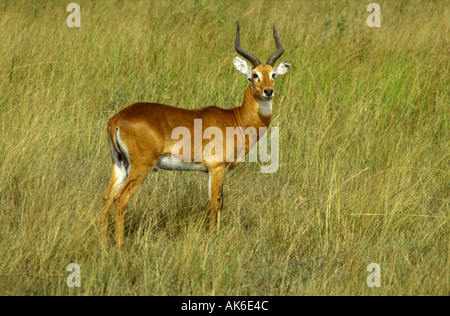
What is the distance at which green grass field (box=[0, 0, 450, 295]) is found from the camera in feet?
15.0

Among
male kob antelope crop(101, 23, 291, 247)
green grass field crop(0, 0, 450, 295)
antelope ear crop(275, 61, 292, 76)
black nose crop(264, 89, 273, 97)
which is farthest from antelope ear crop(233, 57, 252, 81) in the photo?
green grass field crop(0, 0, 450, 295)

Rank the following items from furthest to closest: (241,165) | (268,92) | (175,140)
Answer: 1. (241,165)
2. (268,92)
3. (175,140)

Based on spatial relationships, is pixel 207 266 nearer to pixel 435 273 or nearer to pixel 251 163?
pixel 435 273

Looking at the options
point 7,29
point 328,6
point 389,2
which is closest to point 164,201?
point 7,29

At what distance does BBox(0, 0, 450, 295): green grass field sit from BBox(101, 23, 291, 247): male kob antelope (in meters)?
0.26

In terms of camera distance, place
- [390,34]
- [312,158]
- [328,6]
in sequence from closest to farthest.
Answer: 1. [312,158]
2. [390,34]
3. [328,6]

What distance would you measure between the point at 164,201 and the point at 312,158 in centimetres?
160

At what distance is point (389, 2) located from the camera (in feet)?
38.4

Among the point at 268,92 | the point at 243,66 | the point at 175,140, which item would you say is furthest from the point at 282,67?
the point at 175,140

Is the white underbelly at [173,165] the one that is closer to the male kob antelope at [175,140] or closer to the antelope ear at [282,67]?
the male kob antelope at [175,140]

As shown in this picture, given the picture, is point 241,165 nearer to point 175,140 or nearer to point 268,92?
point 268,92

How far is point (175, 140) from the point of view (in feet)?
17.1

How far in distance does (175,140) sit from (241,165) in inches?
60.9

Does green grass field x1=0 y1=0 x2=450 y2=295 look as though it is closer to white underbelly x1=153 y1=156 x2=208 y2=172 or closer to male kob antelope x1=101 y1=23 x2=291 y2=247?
male kob antelope x1=101 y1=23 x2=291 y2=247
